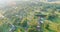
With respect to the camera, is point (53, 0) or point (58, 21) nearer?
point (58, 21)

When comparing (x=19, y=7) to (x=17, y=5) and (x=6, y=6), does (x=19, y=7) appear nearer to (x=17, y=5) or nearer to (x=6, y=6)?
(x=17, y=5)

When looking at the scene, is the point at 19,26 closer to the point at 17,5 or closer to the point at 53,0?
the point at 17,5

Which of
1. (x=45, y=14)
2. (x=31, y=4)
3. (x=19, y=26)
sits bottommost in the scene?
(x=19, y=26)

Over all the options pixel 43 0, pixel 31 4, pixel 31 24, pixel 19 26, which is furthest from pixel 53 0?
pixel 19 26

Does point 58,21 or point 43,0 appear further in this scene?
point 43,0

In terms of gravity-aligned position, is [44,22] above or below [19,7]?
below

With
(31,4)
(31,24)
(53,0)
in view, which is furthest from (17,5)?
(53,0)
